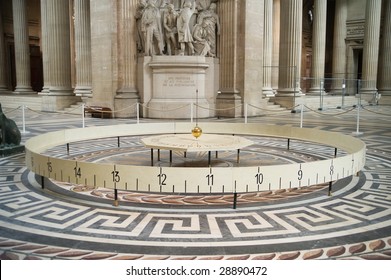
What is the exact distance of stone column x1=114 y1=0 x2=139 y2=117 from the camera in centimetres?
1542

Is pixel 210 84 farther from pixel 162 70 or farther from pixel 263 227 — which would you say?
pixel 263 227

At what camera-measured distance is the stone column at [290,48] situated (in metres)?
19.4

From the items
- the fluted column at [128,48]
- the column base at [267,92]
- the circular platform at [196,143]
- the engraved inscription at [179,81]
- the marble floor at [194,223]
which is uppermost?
the fluted column at [128,48]

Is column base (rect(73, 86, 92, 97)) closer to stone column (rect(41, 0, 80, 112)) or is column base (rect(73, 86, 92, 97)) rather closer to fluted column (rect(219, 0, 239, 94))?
stone column (rect(41, 0, 80, 112))

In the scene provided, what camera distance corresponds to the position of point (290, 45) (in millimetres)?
19609

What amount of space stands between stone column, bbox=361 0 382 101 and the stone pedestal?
14.1m

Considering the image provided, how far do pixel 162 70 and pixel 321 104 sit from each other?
10057 mm

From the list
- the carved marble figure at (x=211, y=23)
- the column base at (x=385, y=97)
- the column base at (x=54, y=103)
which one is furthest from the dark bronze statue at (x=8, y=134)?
the column base at (x=385, y=97)

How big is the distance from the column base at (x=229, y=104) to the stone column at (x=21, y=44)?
47.3 feet

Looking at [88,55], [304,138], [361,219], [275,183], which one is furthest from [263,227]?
[88,55]

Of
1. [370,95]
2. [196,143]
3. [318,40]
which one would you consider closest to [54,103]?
[196,143]

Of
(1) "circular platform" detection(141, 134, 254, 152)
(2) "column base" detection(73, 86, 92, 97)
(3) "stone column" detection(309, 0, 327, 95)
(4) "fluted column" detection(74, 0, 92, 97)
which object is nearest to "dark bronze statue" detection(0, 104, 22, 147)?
(1) "circular platform" detection(141, 134, 254, 152)

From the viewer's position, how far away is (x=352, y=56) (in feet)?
95.7

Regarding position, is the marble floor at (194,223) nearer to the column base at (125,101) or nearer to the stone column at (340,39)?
the column base at (125,101)
